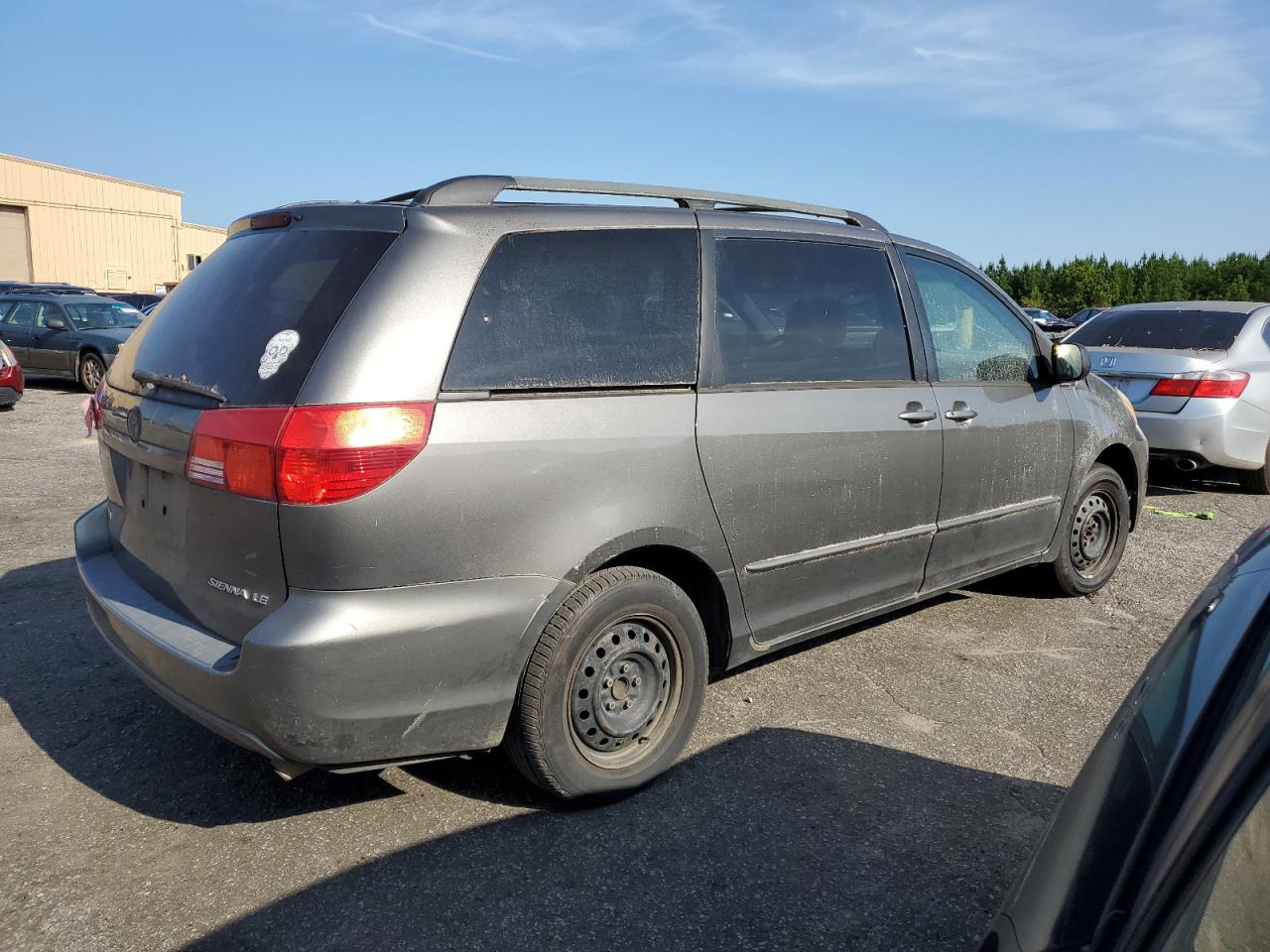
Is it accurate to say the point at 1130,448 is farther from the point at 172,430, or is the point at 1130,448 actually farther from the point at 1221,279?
the point at 1221,279

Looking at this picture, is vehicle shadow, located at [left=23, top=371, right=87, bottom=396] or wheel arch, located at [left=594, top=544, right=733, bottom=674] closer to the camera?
wheel arch, located at [left=594, top=544, right=733, bottom=674]

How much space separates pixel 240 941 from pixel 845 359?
278 centimetres

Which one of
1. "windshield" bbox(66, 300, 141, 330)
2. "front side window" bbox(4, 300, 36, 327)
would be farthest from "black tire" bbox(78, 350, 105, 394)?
"front side window" bbox(4, 300, 36, 327)

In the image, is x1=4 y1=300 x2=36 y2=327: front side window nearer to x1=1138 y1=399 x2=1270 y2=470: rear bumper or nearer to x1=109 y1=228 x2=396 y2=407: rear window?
x1=109 y1=228 x2=396 y2=407: rear window

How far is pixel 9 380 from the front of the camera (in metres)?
13.1

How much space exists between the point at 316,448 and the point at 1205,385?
24.5 feet

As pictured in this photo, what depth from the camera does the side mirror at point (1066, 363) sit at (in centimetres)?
489

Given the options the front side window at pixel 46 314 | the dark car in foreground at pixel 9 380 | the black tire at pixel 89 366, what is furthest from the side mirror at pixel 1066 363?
the front side window at pixel 46 314

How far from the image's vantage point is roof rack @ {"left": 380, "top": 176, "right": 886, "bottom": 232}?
10.3 ft

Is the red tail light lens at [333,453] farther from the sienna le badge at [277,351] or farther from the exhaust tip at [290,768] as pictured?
the exhaust tip at [290,768]

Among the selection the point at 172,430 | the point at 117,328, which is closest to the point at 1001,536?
the point at 172,430

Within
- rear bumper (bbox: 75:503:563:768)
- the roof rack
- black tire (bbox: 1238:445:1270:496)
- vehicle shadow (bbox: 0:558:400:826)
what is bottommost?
vehicle shadow (bbox: 0:558:400:826)

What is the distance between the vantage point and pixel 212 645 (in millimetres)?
2855

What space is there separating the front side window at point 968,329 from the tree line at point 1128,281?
4665 cm
